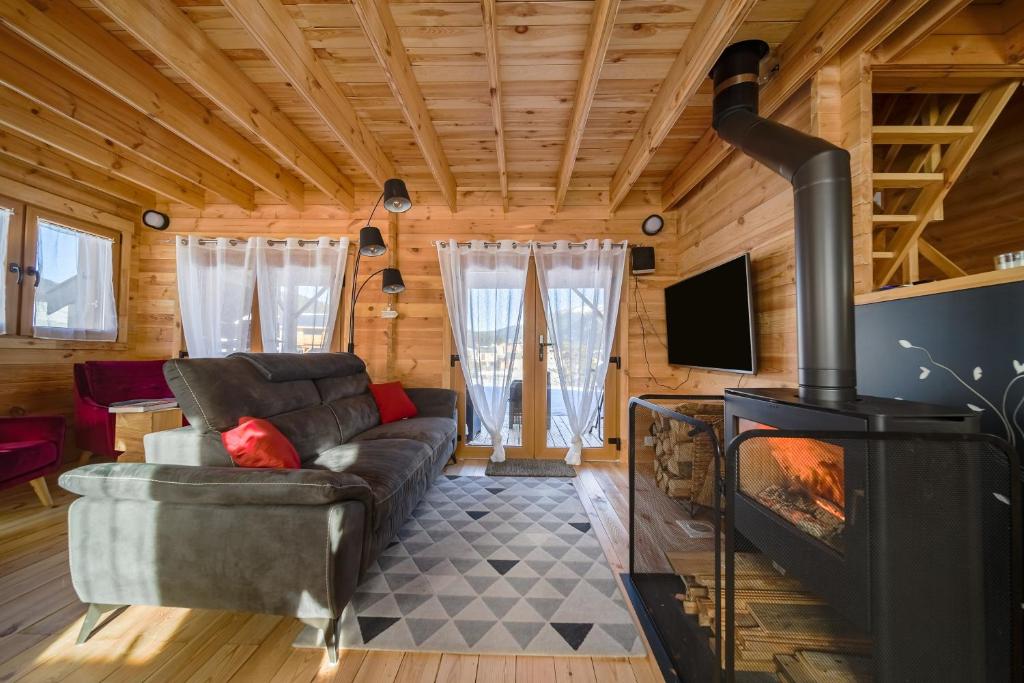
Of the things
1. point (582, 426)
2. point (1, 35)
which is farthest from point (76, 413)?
point (582, 426)

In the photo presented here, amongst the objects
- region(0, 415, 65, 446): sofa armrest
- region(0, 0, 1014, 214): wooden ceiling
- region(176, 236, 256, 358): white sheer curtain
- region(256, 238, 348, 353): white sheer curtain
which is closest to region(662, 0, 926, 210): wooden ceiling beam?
region(0, 0, 1014, 214): wooden ceiling

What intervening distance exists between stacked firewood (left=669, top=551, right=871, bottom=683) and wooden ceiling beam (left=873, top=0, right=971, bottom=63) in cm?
214

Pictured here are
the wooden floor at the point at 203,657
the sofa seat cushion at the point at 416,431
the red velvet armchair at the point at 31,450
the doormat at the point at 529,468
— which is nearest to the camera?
the wooden floor at the point at 203,657

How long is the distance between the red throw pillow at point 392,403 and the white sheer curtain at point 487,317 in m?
0.61

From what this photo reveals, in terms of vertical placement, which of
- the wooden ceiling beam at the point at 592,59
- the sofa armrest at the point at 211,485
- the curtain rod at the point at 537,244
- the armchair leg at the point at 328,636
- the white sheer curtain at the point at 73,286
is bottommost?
the armchair leg at the point at 328,636

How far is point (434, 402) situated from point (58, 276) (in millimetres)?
3329

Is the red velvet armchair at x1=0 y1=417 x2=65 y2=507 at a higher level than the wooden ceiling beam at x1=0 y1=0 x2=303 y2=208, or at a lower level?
lower

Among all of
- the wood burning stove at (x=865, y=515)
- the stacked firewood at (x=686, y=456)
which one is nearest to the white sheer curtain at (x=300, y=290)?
the stacked firewood at (x=686, y=456)

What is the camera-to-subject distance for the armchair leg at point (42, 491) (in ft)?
7.64

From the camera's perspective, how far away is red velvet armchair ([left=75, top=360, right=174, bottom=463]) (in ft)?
9.25

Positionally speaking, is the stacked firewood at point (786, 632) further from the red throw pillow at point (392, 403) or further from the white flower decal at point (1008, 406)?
the red throw pillow at point (392, 403)

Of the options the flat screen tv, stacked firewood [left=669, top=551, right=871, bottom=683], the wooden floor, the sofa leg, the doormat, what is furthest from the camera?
the doormat

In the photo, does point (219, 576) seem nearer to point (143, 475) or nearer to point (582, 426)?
point (143, 475)

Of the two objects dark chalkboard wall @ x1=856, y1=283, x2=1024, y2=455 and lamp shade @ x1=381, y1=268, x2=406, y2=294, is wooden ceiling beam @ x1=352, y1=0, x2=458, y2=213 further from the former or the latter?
dark chalkboard wall @ x1=856, y1=283, x2=1024, y2=455
